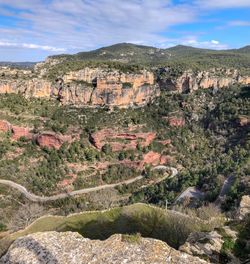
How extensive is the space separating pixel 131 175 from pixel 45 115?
2091 centimetres

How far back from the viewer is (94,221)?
26688 millimetres

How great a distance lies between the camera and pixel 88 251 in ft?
48.7

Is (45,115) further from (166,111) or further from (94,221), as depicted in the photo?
(94,221)

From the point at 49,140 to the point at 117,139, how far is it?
13.7 meters

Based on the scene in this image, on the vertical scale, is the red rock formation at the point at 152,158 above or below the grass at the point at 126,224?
below

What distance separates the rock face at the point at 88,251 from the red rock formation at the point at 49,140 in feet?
182

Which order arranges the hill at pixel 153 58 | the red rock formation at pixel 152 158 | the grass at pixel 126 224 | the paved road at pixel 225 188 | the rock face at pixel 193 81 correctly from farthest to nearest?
1. the hill at pixel 153 58
2. the rock face at pixel 193 81
3. the red rock formation at pixel 152 158
4. the paved road at pixel 225 188
5. the grass at pixel 126 224

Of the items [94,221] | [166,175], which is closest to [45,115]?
[166,175]

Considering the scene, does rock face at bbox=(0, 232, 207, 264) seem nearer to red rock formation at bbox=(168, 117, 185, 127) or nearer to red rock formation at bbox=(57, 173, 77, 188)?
red rock formation at bbox=(57, 173, 77, 188)

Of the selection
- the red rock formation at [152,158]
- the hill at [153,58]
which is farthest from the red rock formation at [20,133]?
the hill at [153,58]

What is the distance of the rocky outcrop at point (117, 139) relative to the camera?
249 ft

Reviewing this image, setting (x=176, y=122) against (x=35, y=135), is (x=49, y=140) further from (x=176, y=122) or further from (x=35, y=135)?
(x=176, y=122)

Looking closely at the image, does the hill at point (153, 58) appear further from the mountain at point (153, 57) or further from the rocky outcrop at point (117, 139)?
the rocky outcrop at point (117, 139)

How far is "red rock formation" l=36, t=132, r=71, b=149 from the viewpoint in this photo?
7081 centimetres
